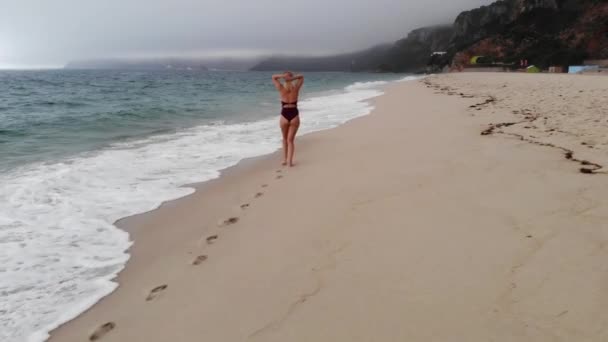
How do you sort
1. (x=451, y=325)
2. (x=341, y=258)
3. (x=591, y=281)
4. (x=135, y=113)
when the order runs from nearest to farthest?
(x=451, y=325), (x=591, y=281), (x=341, y=258), (x=135, y=113)

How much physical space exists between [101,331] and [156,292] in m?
0.44

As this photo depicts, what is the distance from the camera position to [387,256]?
2.69 meters

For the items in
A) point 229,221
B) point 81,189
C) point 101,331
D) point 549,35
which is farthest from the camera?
point 549,35

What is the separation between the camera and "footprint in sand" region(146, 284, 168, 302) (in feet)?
8.88

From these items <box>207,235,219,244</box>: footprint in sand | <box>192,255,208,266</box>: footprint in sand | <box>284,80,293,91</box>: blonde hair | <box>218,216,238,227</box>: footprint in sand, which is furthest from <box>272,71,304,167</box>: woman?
<box>192,255,208,266</box>: footprint in sand

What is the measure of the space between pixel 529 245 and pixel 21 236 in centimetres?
→ 473

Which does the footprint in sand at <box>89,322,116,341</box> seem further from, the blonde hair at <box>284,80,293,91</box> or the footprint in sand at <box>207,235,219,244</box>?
the blonde hair at <box>284,80,293,91</box>

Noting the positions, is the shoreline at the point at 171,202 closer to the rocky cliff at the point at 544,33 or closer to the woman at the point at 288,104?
the woman at the point at 288,104

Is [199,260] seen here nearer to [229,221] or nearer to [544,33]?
[229,221]

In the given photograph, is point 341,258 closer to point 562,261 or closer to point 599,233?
point 562,261

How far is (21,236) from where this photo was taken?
150 inches

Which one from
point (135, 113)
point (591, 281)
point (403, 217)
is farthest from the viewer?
point (135, 113)

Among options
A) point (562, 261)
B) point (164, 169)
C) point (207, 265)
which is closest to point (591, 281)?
point (562, 261)

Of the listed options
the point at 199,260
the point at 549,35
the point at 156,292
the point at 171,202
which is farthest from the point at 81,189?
the point at 549,35
